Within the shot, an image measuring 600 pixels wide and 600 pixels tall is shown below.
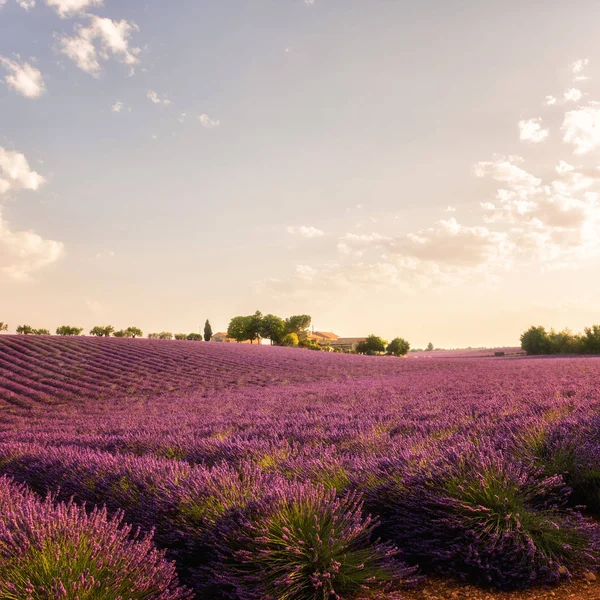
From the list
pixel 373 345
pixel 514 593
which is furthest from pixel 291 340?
pixel 514 593

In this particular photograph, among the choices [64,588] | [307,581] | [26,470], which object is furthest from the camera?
[26,470]

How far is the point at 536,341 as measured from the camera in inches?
2023

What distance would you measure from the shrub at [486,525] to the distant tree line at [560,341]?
155 ft

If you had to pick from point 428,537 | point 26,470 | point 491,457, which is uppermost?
point 491,457

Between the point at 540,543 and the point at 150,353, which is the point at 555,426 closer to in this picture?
the point at 540,543

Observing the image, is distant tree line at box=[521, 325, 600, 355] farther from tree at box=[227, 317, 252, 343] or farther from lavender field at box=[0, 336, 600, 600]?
lavender field at box=[0, 336, 600, 600]

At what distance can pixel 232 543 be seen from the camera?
8.73 ft

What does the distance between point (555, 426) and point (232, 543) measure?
10.3 feet

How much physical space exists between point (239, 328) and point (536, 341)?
37972 millimetres

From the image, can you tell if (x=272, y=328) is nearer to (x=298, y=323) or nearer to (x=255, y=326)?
(x=255, y=326)

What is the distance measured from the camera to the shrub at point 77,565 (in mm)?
2186

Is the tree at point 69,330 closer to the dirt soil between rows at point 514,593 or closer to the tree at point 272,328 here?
the tree at point 272,328

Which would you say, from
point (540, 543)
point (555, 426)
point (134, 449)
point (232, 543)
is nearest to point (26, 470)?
point (134, 449)

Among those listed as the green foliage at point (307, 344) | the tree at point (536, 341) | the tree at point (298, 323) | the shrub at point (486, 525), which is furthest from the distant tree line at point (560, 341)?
the shrub at point (486, 525)
